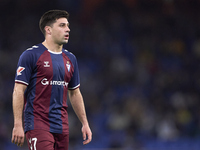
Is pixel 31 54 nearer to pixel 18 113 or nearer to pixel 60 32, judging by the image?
pixel 60 32

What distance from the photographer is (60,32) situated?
4.32 meters

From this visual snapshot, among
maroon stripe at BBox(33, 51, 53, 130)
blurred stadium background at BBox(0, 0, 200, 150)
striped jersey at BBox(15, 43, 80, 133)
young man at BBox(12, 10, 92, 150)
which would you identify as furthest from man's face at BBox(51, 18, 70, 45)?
blurred stadium background at BBox(0, 0, 200, 150)

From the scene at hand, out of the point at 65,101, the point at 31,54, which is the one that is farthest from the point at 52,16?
the point at 65,101

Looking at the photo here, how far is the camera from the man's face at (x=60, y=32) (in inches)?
170

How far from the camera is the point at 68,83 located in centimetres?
447

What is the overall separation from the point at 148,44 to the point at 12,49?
197 inches

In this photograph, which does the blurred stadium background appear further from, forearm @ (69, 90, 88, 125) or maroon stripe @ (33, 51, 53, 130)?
maroon stripe @ (33, 51, 53, 130)

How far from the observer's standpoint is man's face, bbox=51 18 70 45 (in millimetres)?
4312

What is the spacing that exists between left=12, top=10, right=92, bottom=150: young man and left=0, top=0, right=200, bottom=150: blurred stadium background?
6.29 metres

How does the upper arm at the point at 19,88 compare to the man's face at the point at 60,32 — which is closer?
the upper arm at the point at 19,88

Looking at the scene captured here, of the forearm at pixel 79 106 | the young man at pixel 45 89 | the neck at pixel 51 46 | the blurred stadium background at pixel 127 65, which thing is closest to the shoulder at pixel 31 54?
the young man at pixel 45 89

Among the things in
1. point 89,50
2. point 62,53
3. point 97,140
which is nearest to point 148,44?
point 89,50

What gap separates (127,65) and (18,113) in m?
10.0

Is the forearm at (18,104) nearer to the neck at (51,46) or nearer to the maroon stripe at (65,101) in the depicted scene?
the maroon stripe at (65,101)
